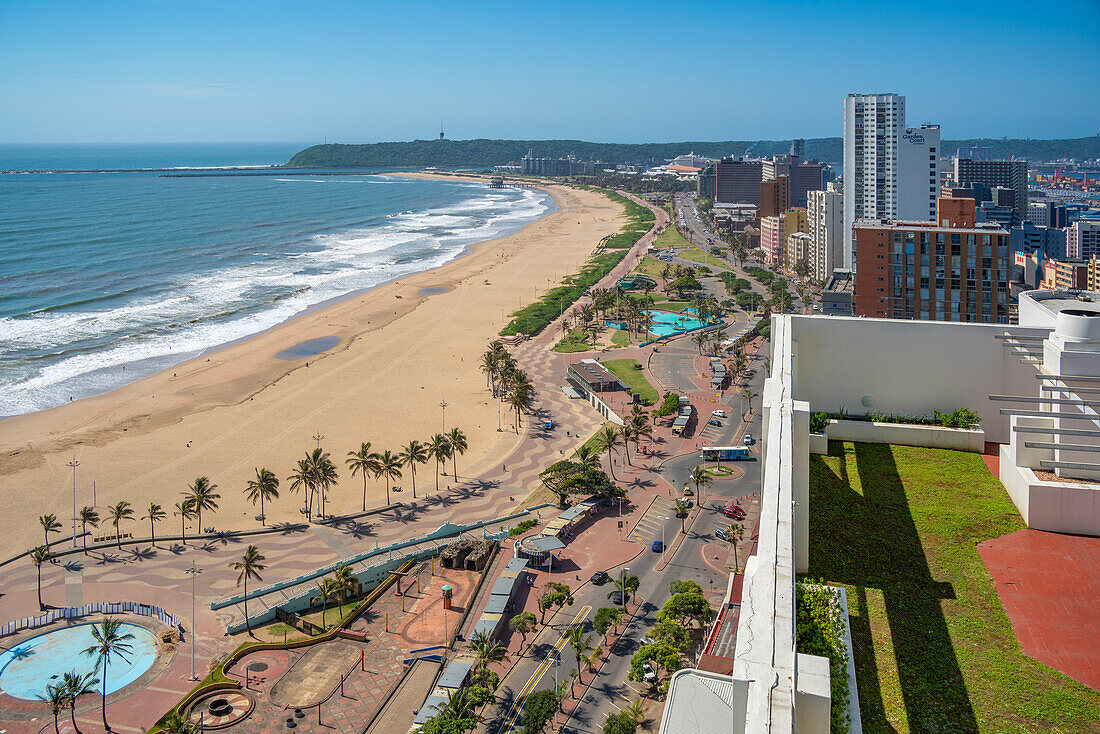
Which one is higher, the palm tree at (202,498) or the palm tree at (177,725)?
the palm tree at (202,498)

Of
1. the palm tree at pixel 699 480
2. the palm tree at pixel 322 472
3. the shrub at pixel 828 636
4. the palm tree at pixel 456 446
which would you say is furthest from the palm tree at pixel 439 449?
the shrub at pixel 828 636

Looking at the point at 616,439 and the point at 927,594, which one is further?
the point at 616,439

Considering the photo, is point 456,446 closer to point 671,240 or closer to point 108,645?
point 108,645

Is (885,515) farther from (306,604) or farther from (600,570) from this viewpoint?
(306,604)

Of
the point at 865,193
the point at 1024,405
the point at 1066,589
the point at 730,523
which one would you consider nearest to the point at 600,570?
the point at 730,523

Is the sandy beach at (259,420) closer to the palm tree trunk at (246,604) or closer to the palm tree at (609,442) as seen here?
the palm tree at (609,442)

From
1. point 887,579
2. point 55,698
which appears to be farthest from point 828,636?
point 55,698
